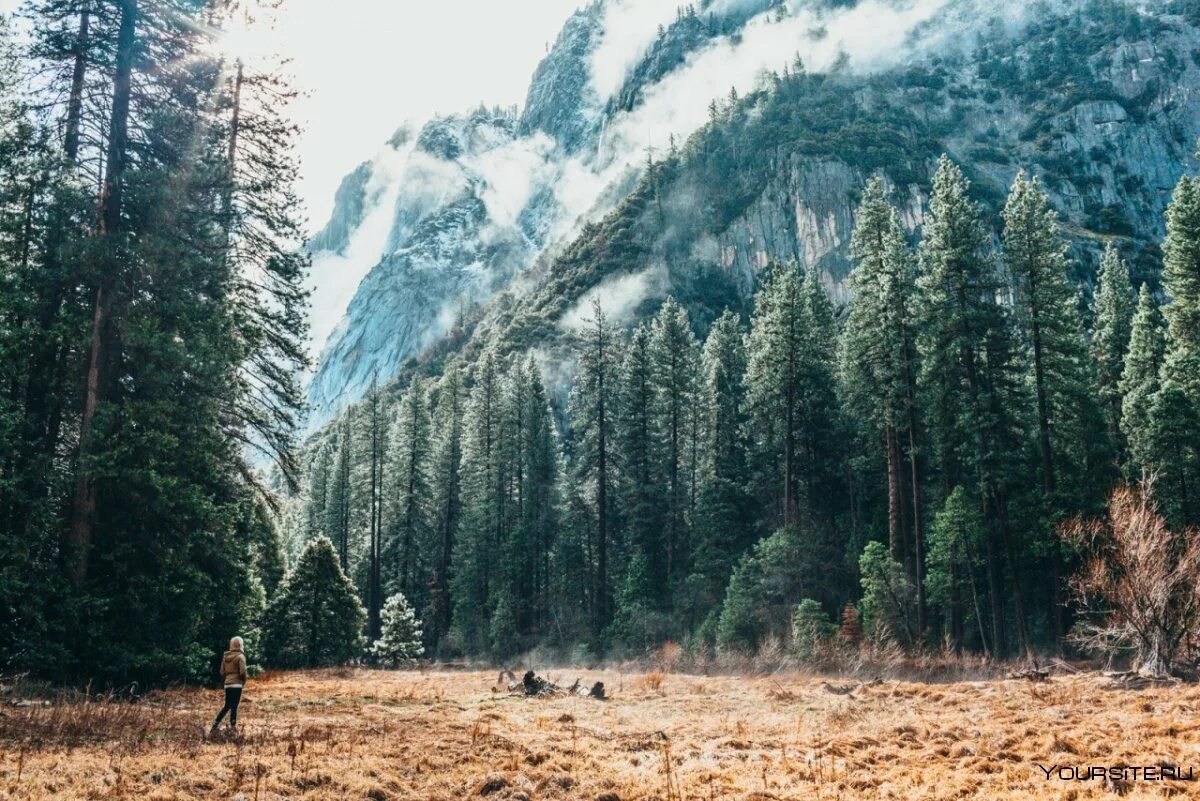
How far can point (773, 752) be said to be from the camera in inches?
446

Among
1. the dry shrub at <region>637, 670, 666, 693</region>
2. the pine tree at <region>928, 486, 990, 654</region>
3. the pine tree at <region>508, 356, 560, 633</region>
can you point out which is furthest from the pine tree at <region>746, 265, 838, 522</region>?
the pine tree at <region>508, 356, 560, 633</region>

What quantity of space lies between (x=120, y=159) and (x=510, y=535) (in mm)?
35778

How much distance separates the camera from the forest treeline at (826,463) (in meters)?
29.2

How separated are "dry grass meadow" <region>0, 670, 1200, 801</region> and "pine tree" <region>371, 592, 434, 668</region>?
70.5ft

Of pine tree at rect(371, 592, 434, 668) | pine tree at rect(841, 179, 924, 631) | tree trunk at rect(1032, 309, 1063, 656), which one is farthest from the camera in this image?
pine tree at rect(371, 592, 434, 668)

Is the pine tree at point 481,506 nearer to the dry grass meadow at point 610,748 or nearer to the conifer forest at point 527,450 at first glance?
the conifer forest at point 527,450

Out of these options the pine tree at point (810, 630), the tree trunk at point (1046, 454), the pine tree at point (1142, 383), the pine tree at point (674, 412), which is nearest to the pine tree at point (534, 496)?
the pine tree at point (674, 412)

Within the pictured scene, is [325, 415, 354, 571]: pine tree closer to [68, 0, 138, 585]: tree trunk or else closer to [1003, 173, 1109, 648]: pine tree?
[68, 0, 138, 585]: tree trunk

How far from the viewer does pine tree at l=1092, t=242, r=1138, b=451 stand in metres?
44.2

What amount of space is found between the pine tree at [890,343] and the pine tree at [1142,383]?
352 inches

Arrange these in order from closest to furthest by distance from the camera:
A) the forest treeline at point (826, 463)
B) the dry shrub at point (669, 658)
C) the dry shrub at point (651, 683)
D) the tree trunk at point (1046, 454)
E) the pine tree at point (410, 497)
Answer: the dry shrub at point (651, 683), the tree trunk at point (1046, 454), the dry shrub at point (669, 658), the forest treeline at point (826, 463), the pine tree at point (410, 497)

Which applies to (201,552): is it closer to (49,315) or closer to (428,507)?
(49,315)

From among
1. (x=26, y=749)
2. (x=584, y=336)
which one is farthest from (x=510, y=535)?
(x=26, y=749)

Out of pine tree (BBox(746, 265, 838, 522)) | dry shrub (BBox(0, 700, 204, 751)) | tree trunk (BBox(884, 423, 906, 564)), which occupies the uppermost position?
pine tree (BBox(746, 265, 838, 522))
